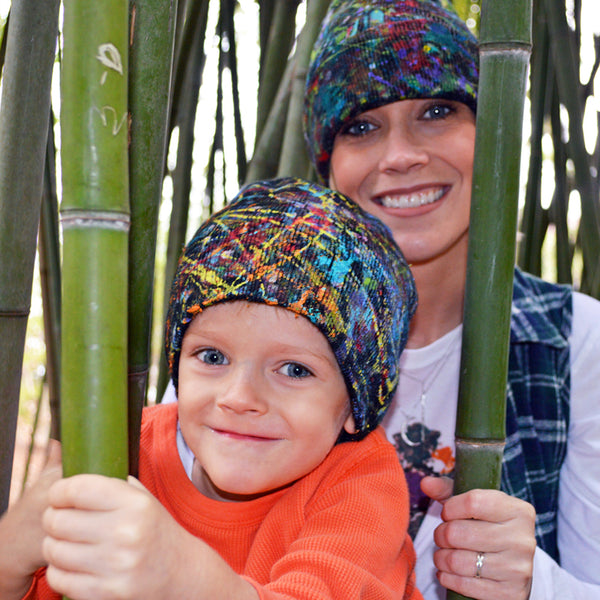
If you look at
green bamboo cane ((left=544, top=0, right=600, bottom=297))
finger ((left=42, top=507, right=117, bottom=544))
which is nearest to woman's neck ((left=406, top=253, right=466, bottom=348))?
green bamboo cane ((left=544, top=0, right=600, bottom=297))

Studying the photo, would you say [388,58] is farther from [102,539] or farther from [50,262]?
[102,539]

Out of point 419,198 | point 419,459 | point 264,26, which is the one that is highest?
point 264,26

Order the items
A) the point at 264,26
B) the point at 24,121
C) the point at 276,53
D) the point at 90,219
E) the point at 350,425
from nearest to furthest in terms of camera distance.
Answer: the point at 90,219 → the point at 24,121 → the point at 350,425 → the point at 276,53 → the point at 264,26

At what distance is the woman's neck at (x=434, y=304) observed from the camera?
43.6 inches

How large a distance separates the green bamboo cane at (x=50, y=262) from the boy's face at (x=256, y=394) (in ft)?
0.79

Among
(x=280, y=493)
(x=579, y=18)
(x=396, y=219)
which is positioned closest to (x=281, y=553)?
(x=280, y=493)

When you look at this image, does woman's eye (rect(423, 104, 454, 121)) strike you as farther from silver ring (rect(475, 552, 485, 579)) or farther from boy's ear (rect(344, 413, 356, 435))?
silver ring (rect(475, 552, 485, 579))

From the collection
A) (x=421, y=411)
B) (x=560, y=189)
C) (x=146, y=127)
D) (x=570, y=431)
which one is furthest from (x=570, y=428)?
(x=146, y=127)

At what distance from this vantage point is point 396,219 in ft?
3.52

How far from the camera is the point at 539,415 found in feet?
3.24

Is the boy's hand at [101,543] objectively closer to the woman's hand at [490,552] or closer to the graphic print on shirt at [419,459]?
the woman's hand at [490,552]

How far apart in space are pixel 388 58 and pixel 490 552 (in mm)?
633

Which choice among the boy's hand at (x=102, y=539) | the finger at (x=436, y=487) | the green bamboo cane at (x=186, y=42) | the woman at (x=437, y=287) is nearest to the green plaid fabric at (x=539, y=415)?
the woman at (x=437, y=287)

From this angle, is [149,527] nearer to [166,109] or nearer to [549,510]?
[166,109]
